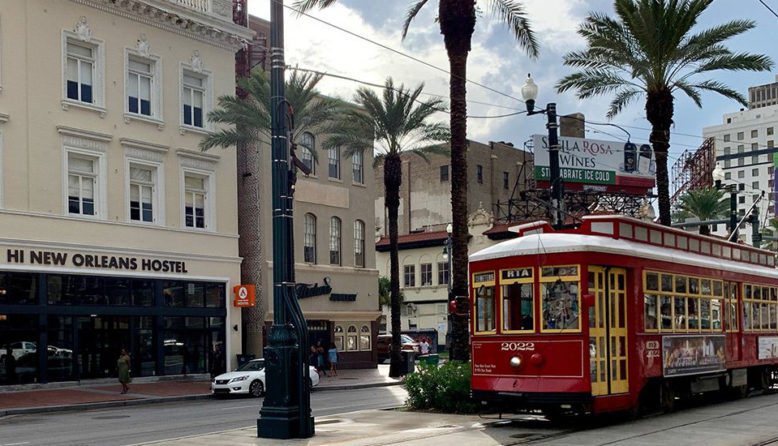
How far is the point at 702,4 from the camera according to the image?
90.8 ft

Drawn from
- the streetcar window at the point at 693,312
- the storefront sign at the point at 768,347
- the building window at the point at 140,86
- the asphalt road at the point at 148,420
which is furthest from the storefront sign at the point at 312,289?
the streetcar window at the point at 693,312

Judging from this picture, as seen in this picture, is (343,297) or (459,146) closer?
(459,146)

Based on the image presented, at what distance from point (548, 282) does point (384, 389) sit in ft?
58.1

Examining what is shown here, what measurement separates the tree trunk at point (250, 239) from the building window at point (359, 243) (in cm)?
748

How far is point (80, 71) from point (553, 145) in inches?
813

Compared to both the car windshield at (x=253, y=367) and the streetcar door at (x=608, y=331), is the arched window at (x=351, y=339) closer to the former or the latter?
the car windshield at (x=253, y=367)

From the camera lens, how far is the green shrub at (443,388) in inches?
771

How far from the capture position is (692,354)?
19.4 m

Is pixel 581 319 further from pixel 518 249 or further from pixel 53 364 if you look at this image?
pixel 53 364

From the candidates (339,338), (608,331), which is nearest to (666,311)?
(608,331)

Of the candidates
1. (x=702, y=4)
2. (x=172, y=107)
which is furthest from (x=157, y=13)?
(x=702, y=4)

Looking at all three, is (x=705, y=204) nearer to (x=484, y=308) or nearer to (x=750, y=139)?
(x=484, y=308)

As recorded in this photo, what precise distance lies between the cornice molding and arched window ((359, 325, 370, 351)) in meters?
16.3

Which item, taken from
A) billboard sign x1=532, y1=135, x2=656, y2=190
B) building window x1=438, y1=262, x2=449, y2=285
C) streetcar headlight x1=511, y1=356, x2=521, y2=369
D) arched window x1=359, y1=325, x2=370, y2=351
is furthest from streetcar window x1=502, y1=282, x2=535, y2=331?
building window x1=438, y1=262, x2=449, y2=285
